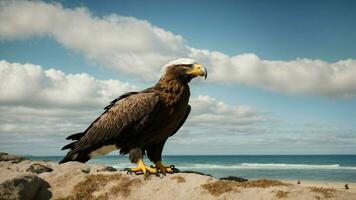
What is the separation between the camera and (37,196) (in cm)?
837

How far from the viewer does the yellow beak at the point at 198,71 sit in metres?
8.42

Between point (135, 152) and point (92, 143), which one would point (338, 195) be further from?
point (92, 143)

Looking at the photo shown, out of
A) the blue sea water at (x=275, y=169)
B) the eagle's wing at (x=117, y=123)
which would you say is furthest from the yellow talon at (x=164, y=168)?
the blue sea water at (x=275, y=169)

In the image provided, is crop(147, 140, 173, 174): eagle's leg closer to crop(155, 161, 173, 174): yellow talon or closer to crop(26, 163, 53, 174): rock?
crop(155, 161, 173, 174): yellow talon

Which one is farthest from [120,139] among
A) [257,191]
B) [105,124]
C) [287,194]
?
[287,194]

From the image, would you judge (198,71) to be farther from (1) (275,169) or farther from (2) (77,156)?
(1) (275,169)

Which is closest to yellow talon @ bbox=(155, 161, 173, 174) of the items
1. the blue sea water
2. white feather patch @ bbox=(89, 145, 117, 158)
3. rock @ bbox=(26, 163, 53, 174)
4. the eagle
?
the eagle

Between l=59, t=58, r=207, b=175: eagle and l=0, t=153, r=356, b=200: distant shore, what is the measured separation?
452mm

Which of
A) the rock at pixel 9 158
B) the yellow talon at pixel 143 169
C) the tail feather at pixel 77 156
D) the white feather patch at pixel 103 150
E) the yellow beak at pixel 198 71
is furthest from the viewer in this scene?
the rock at pixel 9 158

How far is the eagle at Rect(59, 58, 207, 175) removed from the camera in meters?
8.30

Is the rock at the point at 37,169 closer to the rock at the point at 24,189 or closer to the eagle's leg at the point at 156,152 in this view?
the rock at the point at 24,189

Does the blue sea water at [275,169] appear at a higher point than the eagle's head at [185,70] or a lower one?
lower

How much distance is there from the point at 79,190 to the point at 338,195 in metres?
5.01

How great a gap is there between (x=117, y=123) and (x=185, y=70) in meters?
1.87
